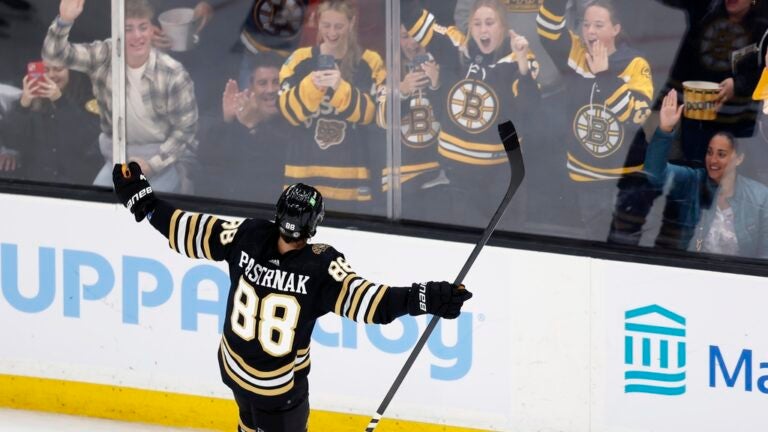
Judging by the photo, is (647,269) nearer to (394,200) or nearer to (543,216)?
(543,216)

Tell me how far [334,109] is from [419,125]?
0.31m

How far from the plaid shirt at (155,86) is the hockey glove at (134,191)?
4.26 ft

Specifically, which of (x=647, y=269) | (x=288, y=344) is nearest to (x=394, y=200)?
(x=647, y=269)

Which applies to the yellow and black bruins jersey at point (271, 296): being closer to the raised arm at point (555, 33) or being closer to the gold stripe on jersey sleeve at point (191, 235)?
the gold stripe on jersey sleeve at point (191, 235)

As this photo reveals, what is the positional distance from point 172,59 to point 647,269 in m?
1.87

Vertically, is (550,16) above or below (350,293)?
above

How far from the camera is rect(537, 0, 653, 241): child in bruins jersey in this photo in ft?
16.5

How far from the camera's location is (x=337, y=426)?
17.9 ft

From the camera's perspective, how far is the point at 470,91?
207 inches

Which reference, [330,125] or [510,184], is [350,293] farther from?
[330,125]

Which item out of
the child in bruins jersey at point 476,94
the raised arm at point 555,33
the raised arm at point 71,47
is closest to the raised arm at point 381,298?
the child in bruins jersey at point 476,94

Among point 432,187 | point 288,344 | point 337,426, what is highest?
point 432,187

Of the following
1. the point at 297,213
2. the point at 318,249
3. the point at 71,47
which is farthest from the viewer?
the point at 71,47

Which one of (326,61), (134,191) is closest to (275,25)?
(326,61)
